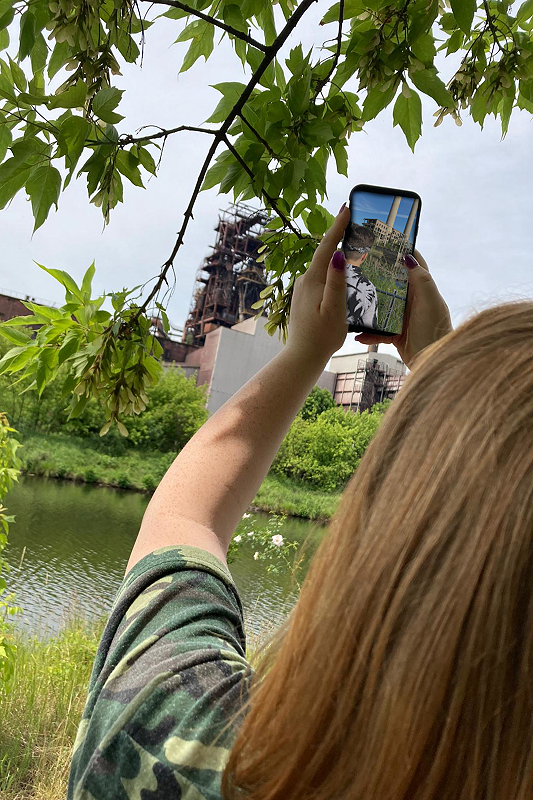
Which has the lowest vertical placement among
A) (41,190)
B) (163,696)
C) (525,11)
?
(163,696)

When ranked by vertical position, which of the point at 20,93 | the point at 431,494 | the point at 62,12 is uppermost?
the point at 62,12

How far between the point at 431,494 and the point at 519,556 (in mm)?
63

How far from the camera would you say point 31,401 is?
2578 cm

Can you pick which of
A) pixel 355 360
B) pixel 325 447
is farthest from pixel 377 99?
pixel 355 360

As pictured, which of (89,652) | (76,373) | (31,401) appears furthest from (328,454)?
(76,373)

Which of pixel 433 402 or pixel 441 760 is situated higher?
pixel 433 402

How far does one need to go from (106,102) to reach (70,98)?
0.18 feet

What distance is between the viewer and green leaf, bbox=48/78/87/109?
0.99 metres

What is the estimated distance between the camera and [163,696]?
1.50 ft

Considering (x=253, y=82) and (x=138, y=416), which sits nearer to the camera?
(x=253, y=82)

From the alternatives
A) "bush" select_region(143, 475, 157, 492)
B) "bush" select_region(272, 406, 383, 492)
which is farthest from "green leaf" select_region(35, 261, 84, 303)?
"bush" select_region(272, 406, 383, 492)

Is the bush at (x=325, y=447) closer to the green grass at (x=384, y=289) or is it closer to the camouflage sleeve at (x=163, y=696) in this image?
the green grass at (x=384, y=289)

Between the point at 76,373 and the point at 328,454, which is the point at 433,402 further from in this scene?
the point at 328,454

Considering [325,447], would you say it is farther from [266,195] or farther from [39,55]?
[39,55]
